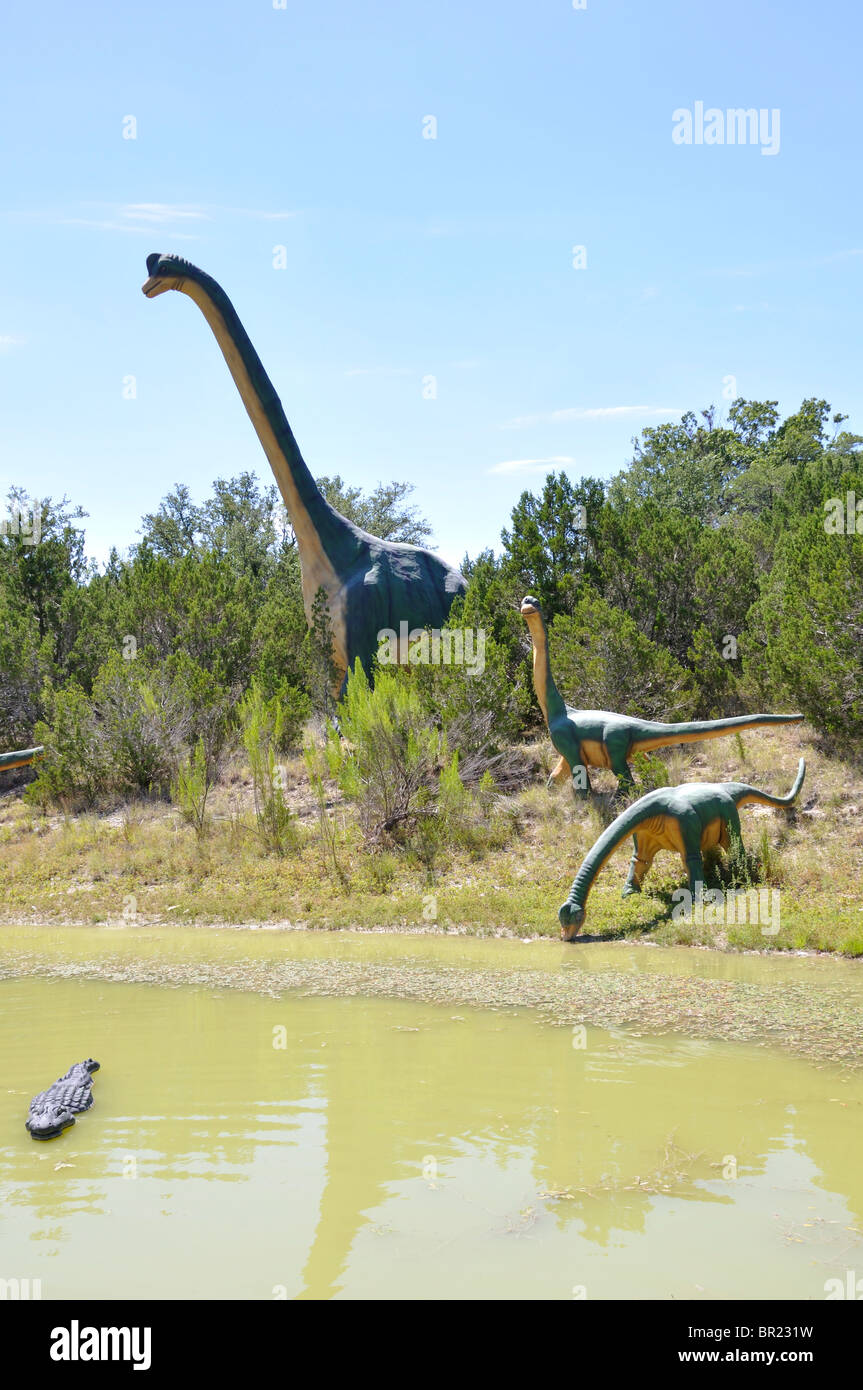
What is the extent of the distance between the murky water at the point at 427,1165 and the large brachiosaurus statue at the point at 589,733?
4.42m

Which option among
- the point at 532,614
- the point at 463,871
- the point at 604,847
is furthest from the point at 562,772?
the point at 604,847

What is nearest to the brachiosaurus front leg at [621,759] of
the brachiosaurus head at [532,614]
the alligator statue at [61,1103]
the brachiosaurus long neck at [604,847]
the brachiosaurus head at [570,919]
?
the brachiosaurus head at [532,614]

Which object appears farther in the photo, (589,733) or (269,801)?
(269,801)

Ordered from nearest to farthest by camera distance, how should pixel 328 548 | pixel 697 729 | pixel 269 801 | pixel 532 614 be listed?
1. pixel 697 729
2. pixel 532 614
3. pixel 269 801
4. pixel 328 548

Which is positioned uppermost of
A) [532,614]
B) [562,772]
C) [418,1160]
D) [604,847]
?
[532,614]

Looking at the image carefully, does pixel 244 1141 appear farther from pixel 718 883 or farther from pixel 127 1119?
pixel 718 883

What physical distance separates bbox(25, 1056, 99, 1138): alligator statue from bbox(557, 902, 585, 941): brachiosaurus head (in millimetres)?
3926

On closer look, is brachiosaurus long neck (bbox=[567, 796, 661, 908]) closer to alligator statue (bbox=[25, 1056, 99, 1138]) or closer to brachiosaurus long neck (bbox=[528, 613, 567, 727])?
brachiosaurus long neck (bbox=[528, 613, 567, 727])

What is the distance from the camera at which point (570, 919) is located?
8.16 metres

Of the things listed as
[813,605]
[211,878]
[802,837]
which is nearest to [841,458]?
[813,605]

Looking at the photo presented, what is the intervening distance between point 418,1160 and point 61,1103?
1650mm

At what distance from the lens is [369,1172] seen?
4.21m

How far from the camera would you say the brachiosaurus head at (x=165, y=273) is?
11.7 meters

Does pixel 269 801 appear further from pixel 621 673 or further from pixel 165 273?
pixel 165 273
